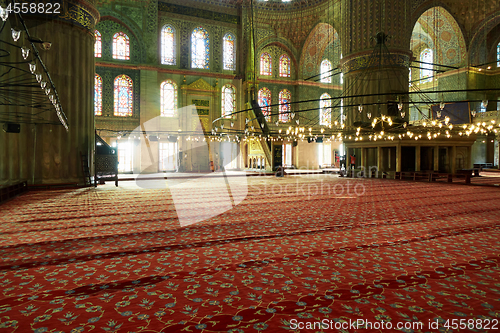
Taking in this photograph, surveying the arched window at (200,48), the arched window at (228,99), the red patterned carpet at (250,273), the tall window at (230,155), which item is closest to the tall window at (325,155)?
the tall window at (230,155)

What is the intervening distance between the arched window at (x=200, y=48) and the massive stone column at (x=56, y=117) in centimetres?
829

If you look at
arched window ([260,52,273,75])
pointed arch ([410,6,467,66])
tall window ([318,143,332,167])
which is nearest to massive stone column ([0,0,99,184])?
arched window ([260,52,273,75])

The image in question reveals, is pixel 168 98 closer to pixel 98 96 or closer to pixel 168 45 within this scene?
pixel 168 45

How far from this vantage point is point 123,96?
51.7 ft

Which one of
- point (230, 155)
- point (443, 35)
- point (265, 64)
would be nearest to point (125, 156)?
point (230, 155)

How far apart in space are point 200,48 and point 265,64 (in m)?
3.97

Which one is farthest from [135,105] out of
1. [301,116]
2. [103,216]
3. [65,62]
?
[103,216]

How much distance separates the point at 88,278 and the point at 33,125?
757cm

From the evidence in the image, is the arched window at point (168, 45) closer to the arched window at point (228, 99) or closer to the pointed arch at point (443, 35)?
the arched window at point (228, 99)

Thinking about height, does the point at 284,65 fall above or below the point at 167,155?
above

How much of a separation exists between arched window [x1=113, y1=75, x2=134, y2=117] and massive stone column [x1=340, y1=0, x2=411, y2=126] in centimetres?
1063

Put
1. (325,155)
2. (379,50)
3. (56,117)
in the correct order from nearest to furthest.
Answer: (56,117) < (379,50) < (325,155)

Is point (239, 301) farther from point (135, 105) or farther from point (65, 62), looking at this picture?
point (135, 105)

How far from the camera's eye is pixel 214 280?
2320 millimetres
